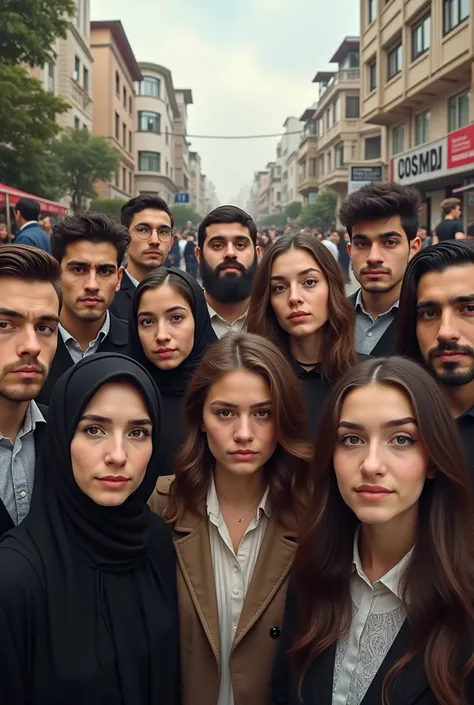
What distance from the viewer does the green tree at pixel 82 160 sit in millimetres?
27203

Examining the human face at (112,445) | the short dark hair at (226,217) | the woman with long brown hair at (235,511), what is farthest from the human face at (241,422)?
the short dark hair at (226,217)

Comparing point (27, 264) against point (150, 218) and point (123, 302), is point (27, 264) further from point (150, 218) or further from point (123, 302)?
point (150, 218)

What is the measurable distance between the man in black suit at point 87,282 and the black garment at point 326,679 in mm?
2367

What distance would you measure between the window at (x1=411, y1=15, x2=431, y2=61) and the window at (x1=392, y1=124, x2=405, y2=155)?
133 inches

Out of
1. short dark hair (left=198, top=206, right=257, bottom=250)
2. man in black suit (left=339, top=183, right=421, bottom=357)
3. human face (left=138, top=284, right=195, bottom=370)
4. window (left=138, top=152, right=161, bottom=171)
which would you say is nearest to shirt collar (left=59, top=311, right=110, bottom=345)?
human face (left=138, top=284, right=195, bottom=370)

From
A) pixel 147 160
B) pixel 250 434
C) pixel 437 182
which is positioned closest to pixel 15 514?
pixel 250 434

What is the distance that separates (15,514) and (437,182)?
20428 millimetres

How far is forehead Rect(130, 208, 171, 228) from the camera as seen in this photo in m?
5.80

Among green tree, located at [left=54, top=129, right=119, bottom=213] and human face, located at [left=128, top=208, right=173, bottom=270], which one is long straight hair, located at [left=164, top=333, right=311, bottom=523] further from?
green tree, located at [left=54, top=129, right=119, bottom=213]

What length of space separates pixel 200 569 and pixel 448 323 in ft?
→ 4.91

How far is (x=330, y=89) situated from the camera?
4528 centimetres

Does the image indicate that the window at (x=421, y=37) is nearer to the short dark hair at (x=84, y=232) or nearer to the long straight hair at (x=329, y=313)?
the short dark hair at (x=84, y=232)

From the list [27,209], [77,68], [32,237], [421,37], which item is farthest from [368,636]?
[77,68]

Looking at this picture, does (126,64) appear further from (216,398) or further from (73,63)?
(216,398)
